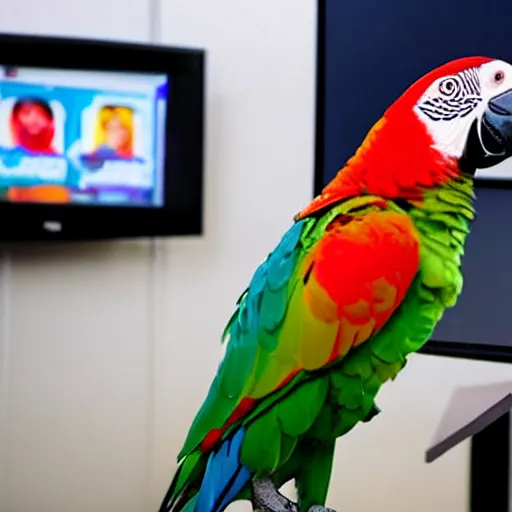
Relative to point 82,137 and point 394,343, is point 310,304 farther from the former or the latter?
point 82,137

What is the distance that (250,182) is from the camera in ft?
4.28

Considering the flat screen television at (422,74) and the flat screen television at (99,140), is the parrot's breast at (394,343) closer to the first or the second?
the flat screen television at (422,74)

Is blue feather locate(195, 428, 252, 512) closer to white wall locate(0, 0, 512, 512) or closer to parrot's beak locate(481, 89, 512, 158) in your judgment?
parrot's beak locate(481, 89, 512, 158)

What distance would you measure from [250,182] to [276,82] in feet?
0.65

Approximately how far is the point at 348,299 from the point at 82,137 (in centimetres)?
79

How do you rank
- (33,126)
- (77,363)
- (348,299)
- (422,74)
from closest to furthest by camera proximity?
(348,299) → (422,74) → (33,126) → (77,363)

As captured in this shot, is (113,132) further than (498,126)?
Yes

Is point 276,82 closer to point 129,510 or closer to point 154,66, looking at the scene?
point 154,66

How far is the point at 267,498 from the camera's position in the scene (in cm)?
59

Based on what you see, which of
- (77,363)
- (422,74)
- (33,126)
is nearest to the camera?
(422,74)

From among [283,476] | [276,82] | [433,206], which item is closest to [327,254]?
[433,206]

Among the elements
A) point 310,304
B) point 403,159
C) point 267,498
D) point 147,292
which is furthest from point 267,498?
point 147,292

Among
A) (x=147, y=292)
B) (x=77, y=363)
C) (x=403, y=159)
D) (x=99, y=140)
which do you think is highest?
(x=99, y=140)

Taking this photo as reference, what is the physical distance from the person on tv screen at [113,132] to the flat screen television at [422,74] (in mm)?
376
